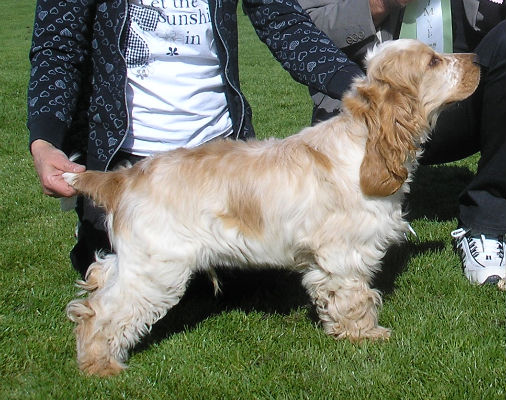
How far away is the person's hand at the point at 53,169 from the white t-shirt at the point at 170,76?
0.83 metres

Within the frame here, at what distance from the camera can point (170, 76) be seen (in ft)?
12.7

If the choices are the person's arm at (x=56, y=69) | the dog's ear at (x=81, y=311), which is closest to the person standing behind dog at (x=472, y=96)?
the person's arm at (x=56, y=69)

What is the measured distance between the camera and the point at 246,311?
156 inches

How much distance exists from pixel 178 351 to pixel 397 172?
4.48 feet

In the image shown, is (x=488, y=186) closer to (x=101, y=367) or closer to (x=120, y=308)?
(x=120, y=308)

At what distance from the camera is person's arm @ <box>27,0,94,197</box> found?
3301 millimetres

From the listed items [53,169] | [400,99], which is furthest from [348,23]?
[53,169]

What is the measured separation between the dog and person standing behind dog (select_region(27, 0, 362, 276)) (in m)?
0.41

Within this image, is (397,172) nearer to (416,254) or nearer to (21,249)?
(416,254)

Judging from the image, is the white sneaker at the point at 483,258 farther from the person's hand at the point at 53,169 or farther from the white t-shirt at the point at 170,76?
the person's hand at the point at 53,169

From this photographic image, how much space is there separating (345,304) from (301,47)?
54.4 inches

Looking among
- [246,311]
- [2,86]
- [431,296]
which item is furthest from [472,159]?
[2,86]

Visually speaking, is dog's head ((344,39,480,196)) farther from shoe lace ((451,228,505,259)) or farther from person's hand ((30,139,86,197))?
person's hand ((30,139,86,197))

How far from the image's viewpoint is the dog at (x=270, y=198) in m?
3.16
